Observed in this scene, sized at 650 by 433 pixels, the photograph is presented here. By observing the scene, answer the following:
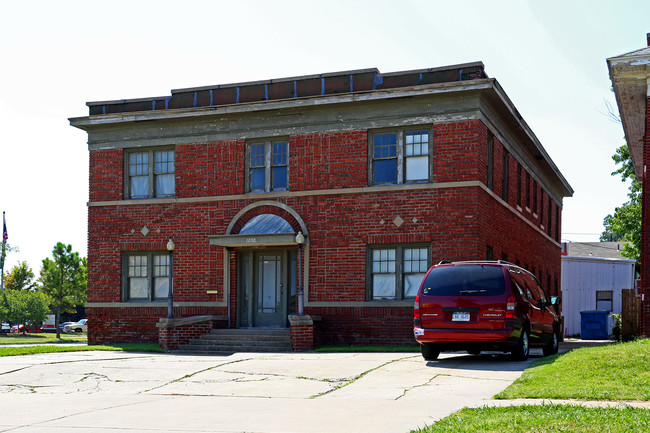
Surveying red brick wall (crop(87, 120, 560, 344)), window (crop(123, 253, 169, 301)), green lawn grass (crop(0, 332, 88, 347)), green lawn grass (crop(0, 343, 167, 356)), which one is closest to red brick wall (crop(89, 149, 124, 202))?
red brick wall (crop(87, 120, 560, 344))

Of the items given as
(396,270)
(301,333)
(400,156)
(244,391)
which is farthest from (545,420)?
(400,156)

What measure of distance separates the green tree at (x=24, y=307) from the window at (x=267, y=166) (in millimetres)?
42936

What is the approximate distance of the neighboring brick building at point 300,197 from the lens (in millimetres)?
21281

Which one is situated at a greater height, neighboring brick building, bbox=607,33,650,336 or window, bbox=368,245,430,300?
neighboring brick building, bbox=607,33,650,336

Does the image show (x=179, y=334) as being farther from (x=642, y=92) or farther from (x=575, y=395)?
(x=575, y=395)

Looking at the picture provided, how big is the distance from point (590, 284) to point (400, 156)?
22210 millimetres

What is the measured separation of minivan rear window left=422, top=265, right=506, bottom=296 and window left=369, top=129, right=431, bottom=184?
6.66 m

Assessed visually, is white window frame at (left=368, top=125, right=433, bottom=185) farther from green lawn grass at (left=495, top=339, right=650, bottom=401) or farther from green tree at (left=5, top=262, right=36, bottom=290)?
green tree at (left=5, top=262, right=36, bottom=290)

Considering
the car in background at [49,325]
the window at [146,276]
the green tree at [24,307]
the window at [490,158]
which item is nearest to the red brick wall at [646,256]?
the window at [490,158]

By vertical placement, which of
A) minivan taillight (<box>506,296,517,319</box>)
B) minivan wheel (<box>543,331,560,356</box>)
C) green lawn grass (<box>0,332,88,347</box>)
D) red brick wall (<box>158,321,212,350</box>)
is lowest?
green lawn grass (<box>0,332,88,347</box>)

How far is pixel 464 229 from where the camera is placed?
2089cm

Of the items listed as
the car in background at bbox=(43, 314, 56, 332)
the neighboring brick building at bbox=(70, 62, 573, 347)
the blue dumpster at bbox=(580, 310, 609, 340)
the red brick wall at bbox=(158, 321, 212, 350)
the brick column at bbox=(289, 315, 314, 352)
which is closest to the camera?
the brick column at bbox=(289, 315, 314, 352)

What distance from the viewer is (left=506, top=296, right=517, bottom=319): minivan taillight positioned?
14.4 meters

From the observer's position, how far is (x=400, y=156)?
21.7 meters
